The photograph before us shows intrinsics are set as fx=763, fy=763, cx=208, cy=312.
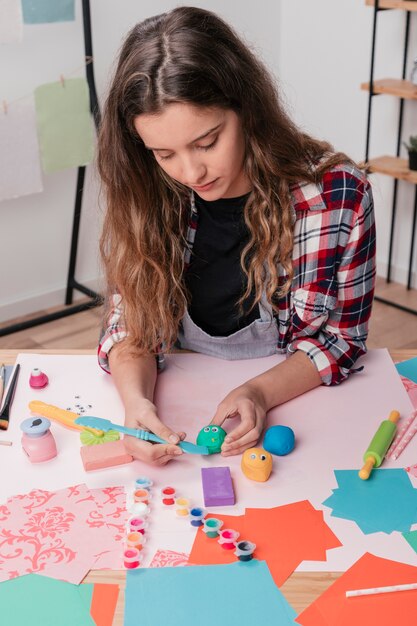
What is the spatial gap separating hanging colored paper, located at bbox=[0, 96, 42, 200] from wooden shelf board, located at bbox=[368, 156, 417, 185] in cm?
118

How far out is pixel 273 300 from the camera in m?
1.29

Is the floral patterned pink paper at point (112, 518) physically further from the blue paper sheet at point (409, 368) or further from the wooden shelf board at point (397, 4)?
the wooden shelf board at point (397, 4)

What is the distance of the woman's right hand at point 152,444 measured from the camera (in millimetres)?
1027

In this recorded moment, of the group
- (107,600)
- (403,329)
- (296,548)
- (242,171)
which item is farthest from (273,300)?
(403,329)

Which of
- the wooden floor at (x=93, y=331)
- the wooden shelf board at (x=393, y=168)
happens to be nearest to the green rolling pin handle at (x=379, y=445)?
the wooden floor at (x=93, y=331)

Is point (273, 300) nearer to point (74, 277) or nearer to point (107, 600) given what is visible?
point (107, 600)

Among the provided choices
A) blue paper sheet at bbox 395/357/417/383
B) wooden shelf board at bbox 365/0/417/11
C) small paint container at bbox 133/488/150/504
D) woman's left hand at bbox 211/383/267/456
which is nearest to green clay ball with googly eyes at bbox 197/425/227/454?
woman's left hand at bbox 211/383/267/456

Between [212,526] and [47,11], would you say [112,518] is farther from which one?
[47,11]

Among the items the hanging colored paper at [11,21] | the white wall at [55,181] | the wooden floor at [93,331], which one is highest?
the hanging colored paper at [11,21]

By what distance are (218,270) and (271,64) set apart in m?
2.07

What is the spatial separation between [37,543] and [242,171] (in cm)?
64

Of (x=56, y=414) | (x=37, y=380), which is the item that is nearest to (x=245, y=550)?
(x=56, y=414)

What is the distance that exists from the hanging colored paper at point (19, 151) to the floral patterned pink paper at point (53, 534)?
1713 millimetres

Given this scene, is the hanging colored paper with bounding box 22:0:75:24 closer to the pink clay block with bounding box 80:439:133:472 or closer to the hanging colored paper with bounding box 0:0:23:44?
the hanging colored paper with bounding box 0:0:23:44
